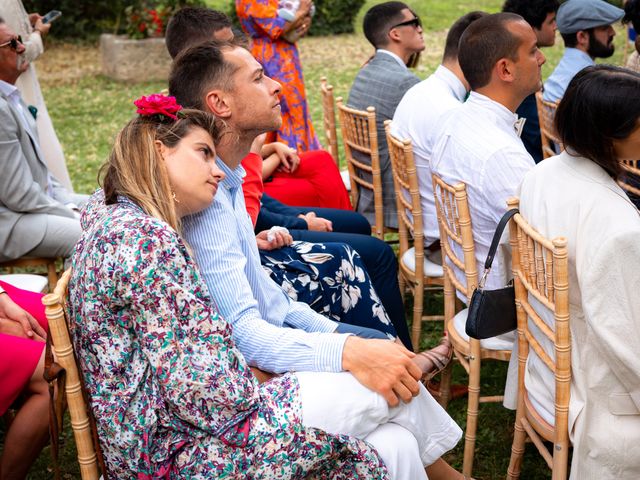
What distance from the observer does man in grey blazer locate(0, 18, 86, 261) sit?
3.84 m

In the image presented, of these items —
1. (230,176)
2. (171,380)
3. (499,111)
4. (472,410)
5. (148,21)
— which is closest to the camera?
(171,380)

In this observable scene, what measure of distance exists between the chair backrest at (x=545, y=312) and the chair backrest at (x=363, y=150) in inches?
63.7

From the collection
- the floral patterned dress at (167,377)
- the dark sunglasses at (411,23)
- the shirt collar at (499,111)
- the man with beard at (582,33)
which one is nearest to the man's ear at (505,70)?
the shirt collar at (499,111)

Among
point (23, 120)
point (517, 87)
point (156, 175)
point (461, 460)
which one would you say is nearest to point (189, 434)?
point (156, 175)

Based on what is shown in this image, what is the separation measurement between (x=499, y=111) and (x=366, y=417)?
1.75 meters

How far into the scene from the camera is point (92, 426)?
214 centimetres

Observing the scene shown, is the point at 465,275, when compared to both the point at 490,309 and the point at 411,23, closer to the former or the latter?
the point at 490,309

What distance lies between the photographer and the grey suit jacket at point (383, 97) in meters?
4.60

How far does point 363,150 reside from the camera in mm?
4258

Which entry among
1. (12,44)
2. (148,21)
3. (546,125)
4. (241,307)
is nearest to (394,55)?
(546,125)

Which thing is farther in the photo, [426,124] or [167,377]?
[426,124]

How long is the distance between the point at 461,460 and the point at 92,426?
5.45 feet

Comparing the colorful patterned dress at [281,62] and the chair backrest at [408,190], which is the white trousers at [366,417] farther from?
the colorful patterned dress at [281,62]

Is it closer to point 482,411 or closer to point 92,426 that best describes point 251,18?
point 482,411
